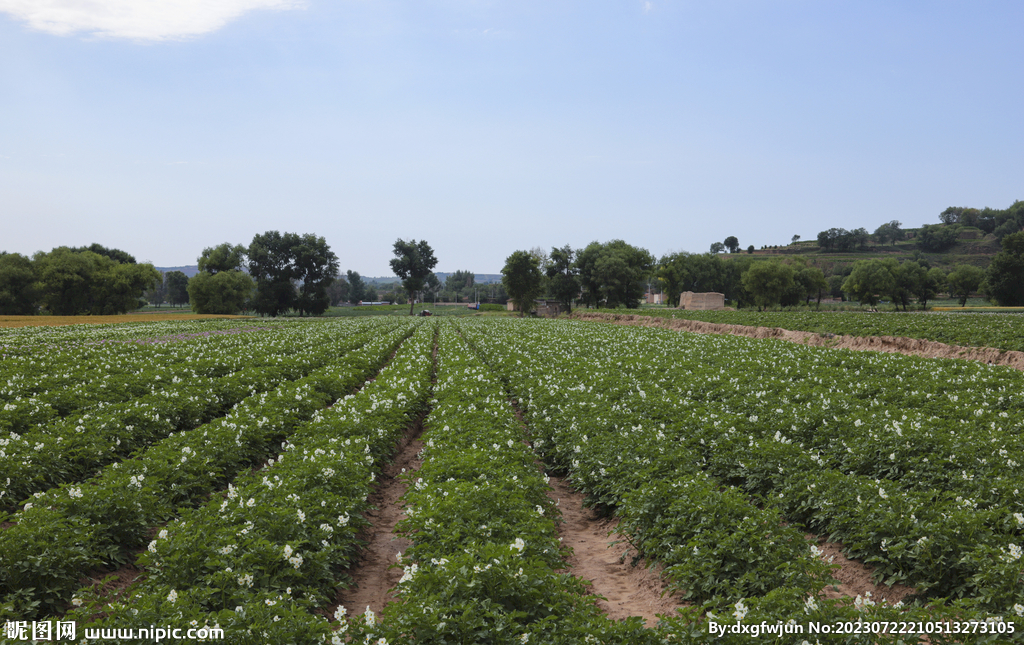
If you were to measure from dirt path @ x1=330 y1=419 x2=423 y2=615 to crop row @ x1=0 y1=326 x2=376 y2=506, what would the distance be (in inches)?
192

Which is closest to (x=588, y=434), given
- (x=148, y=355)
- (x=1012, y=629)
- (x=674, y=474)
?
(x=674, y=474)

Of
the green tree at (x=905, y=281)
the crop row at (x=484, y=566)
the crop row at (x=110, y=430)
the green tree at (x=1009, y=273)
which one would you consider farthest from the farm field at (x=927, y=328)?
Result: the green tree at (x=905, y=281)

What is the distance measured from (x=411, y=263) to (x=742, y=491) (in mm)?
107956

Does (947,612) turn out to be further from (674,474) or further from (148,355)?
(148,355)

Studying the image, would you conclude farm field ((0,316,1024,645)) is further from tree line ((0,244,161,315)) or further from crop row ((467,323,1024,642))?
tree line ((0,244,161,315))

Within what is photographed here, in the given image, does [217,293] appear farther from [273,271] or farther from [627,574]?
[627,574]

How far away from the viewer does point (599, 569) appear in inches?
259

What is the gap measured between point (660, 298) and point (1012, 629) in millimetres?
188604

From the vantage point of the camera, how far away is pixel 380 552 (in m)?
6.97

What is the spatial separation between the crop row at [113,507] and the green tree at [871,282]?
12153cm

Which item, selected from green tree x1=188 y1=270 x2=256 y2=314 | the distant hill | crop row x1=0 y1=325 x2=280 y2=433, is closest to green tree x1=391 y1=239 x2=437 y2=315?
green tree x1=188 y1=270 x2=256 y2=314

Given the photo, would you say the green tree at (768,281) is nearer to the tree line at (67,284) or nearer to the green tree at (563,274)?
the green tree at (563,274)

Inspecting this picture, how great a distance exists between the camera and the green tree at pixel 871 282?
101125mm

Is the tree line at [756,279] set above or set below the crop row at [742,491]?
above
